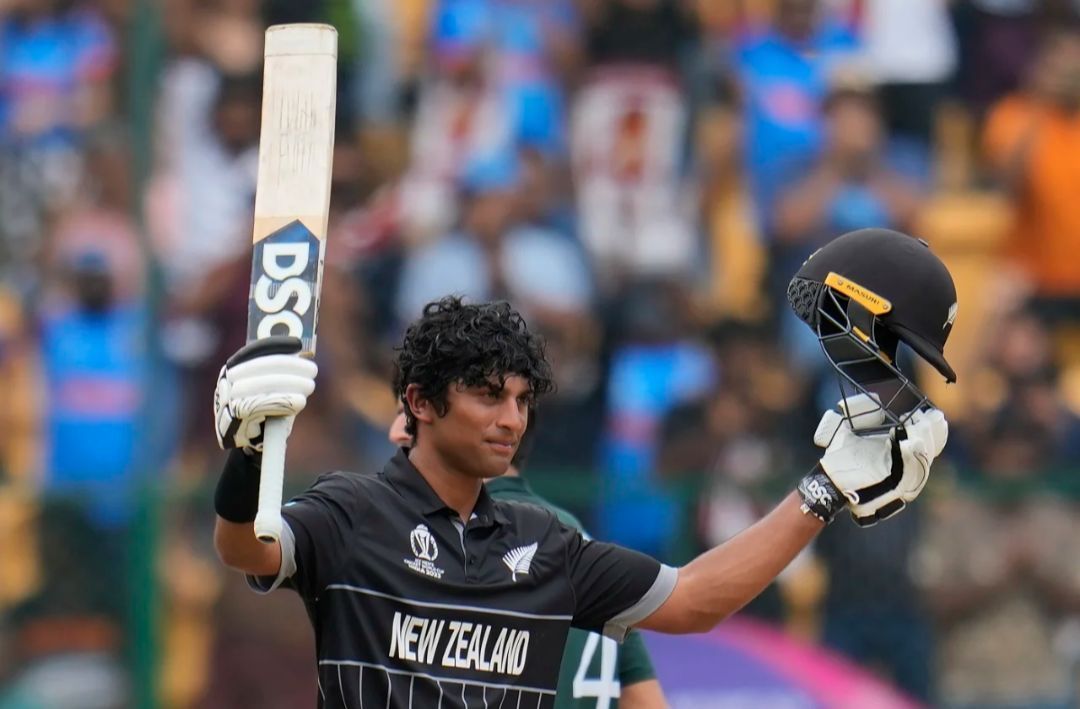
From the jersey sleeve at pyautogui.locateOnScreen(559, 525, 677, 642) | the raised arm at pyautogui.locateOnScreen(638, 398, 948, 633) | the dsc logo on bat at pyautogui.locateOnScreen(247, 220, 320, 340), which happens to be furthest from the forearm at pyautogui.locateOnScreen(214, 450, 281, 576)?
the raised arm at pyautogui.locateOnScreen(638, 398, 948, 633)

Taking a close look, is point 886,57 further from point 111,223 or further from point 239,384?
point 239,384

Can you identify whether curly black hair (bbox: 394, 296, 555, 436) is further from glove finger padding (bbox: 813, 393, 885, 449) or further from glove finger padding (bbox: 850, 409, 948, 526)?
glove finger padding (bbox: 850, 409, 948, 526)

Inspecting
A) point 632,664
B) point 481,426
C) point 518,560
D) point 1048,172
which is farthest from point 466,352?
point 1048,172

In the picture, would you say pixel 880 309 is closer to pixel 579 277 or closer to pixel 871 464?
pixel 871 464

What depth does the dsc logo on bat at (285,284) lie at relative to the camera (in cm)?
384

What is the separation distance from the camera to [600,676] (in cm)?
479

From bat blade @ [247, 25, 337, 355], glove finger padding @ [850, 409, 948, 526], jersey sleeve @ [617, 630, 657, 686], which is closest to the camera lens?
glove finger padding @ [850, 409, 948, 526]

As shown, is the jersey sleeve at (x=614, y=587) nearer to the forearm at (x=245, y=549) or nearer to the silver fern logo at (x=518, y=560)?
the silver fern logo at (x=518, y=560)

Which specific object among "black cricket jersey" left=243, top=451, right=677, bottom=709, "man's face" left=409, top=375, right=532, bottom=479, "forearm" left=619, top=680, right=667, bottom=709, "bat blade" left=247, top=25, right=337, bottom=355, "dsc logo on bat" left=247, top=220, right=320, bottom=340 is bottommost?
"forearm" left=619, top=680, right=667, bottom=709

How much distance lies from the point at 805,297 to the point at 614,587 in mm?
723

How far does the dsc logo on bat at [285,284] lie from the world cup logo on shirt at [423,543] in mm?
448

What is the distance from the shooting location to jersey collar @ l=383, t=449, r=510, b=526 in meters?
3.91

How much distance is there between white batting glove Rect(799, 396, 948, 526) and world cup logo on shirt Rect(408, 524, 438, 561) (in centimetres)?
77

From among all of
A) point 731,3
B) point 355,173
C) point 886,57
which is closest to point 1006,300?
point 886,57
